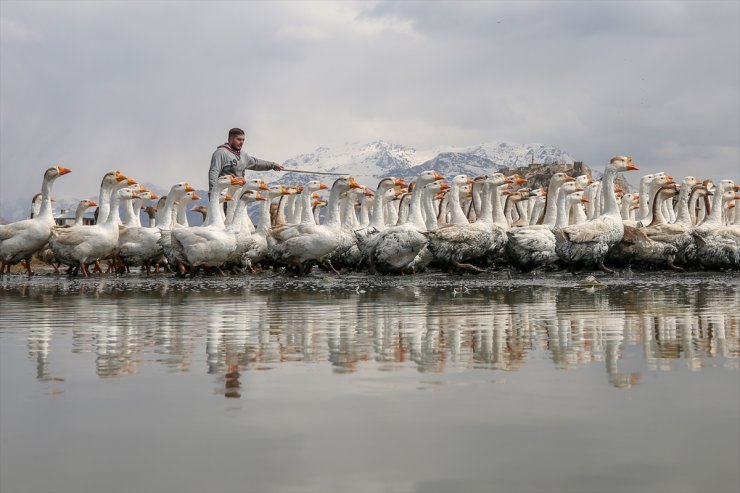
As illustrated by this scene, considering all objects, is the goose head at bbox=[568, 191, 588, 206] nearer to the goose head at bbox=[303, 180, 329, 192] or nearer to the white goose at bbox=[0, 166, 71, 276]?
the goose head at bbox=[303, 180, 329, 192]

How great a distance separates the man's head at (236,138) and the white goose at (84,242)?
127 inches

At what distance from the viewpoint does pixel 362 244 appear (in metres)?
21.7

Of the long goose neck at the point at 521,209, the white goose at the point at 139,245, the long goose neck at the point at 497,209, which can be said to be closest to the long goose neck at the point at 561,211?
the long goose neck at the point at 497,209

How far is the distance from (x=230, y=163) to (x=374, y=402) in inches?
734

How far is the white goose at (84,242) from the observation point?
2200 cm

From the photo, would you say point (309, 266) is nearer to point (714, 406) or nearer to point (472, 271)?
point (472, 271)

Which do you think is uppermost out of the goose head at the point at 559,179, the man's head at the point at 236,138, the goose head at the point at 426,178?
the man's head at the point at 236,138

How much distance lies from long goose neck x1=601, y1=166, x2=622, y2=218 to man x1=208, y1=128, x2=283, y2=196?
7927 millimetres

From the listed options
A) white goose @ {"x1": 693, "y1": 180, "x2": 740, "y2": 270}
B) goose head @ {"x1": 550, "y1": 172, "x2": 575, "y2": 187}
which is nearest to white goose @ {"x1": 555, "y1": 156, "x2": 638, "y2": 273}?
white goose @ {"x1": 693, "y1": 180, "x2": 740, "y2": 270}

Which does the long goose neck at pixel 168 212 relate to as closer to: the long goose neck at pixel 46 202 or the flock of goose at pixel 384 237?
the flock of goose at pixel 384 237

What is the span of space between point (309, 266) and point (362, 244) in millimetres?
1248

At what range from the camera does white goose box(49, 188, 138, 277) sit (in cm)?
2200

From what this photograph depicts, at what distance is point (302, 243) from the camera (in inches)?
821

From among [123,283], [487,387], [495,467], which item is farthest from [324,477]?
[123,283]
